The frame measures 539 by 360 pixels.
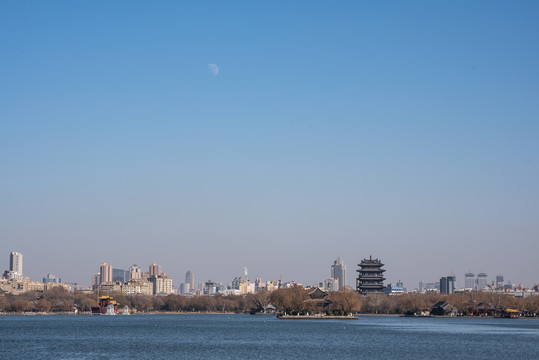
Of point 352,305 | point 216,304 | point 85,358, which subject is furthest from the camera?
point 216,304

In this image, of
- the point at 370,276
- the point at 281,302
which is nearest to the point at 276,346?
the point at 281,302

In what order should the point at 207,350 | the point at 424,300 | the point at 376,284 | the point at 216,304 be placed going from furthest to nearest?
the point at 216,304
the point at 376,284
the point at 424,300
the point at 207,350

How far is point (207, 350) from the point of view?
52.8 m

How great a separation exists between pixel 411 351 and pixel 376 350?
241cm

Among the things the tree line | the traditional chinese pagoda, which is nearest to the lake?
the tree line

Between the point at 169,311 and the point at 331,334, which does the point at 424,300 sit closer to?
the point at 169,311

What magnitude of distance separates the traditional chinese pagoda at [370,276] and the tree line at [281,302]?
3.80 m

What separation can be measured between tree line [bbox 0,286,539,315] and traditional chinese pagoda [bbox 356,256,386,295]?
3.80 m

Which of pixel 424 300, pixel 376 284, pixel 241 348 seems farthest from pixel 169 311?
pixel 241 348

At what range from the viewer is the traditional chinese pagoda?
157 m

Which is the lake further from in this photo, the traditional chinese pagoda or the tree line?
the traditional chinese pagoda

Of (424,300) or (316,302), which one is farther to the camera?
(424,300)

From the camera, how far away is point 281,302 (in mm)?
115312

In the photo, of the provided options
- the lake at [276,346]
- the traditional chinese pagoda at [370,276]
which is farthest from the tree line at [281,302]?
the lake at [276,346]
